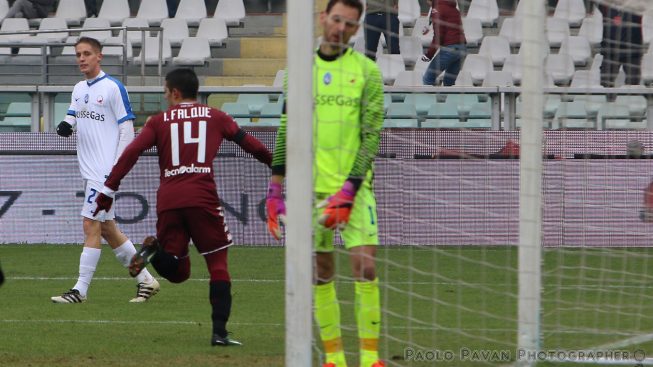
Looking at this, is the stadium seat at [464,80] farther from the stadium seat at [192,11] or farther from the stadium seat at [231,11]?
the stadium seat at [192,11]

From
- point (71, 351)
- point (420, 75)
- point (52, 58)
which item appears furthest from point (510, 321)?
point (52, 58)

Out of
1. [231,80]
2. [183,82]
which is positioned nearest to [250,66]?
[231,80]

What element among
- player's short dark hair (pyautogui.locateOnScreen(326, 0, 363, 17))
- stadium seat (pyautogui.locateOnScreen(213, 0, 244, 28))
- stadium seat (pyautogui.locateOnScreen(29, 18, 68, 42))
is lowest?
player's short dark hair (pyautogui.locateOnScreen(326, 0, 363, 17))

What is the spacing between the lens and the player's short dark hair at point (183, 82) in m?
8.31

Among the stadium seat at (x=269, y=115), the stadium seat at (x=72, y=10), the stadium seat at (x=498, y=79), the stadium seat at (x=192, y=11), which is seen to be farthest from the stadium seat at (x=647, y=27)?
the stadium seat at (x=72, y=10)

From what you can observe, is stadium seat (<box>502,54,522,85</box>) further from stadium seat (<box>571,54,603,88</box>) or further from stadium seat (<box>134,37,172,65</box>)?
stadium seat (<box>134,37,172,65</box>)

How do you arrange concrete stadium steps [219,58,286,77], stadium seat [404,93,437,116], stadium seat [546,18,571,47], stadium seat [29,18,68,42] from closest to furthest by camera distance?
stadium seat [546,18,571,47], stadium seat [404,93,437,116], concrete stadium steps [219,58,286,77], stadium seat [29,18,68,42]

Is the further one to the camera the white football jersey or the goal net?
the white football jersey

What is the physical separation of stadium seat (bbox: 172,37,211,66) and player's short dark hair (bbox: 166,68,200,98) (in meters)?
13.4

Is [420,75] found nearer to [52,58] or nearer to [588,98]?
[588,98]

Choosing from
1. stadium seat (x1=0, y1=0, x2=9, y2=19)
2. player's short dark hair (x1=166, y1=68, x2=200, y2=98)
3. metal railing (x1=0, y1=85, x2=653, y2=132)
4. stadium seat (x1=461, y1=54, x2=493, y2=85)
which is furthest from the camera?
stadium seat (x1=0, y1=0, x2=9, y2=19)

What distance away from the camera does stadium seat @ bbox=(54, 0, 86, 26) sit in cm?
2469

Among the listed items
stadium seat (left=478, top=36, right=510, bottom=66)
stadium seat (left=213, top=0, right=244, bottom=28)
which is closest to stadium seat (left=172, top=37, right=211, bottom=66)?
stadium seat (left=213, top=0, right=244, bottom=28)

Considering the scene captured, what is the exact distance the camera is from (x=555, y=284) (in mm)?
9797
